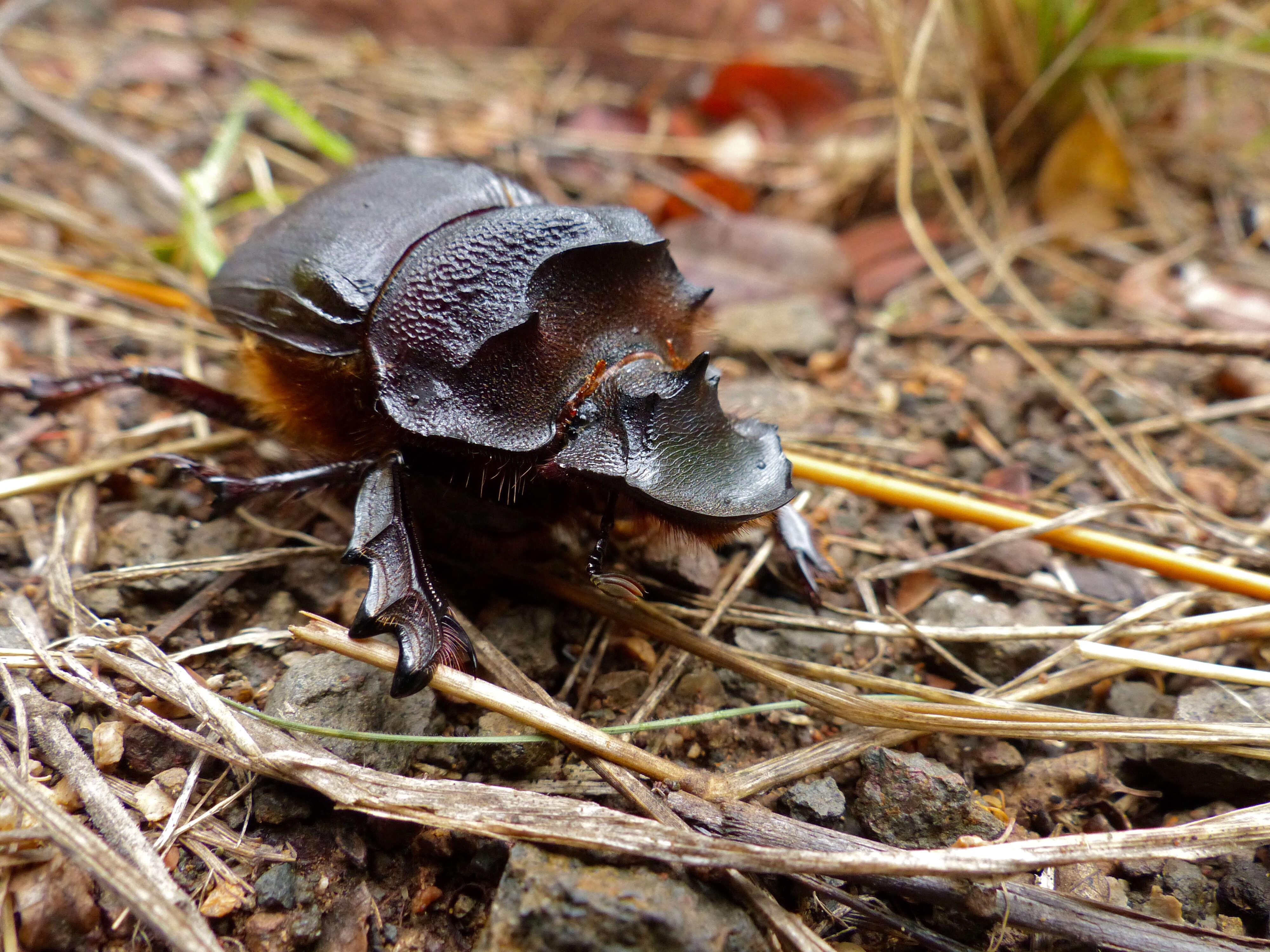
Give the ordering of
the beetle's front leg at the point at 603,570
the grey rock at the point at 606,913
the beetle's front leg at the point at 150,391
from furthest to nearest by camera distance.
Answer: the beetle's front leg at the point at 150,391 → the beetle's front leg at the point at 603,570 → the grey rock at the point at 606,913

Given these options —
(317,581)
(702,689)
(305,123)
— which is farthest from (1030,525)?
(305,123)

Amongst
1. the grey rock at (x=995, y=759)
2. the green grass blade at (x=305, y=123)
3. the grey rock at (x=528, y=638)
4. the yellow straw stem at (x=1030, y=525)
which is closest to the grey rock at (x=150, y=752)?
the grey rock at (x=528, y=638)

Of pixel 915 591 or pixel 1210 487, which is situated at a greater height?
pixel 1210 487

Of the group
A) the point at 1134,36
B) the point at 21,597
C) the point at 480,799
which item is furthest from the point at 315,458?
the point at 1134,36

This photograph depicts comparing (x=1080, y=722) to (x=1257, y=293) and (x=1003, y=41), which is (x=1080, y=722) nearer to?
(x=1257, y=293)

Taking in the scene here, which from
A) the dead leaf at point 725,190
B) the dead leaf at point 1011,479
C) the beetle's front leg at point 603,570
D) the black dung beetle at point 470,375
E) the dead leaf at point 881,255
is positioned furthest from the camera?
the dead leaf at point 725,190

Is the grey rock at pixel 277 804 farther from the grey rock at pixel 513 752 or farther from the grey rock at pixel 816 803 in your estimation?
the grey rock at pixel 816 803

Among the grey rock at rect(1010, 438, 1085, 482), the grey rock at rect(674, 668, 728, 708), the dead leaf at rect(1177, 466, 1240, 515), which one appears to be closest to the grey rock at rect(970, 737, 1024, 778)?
the grey rock at rect(674, 668, 728, 708)

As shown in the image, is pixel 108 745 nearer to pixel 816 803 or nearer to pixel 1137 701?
pixel 816 803
